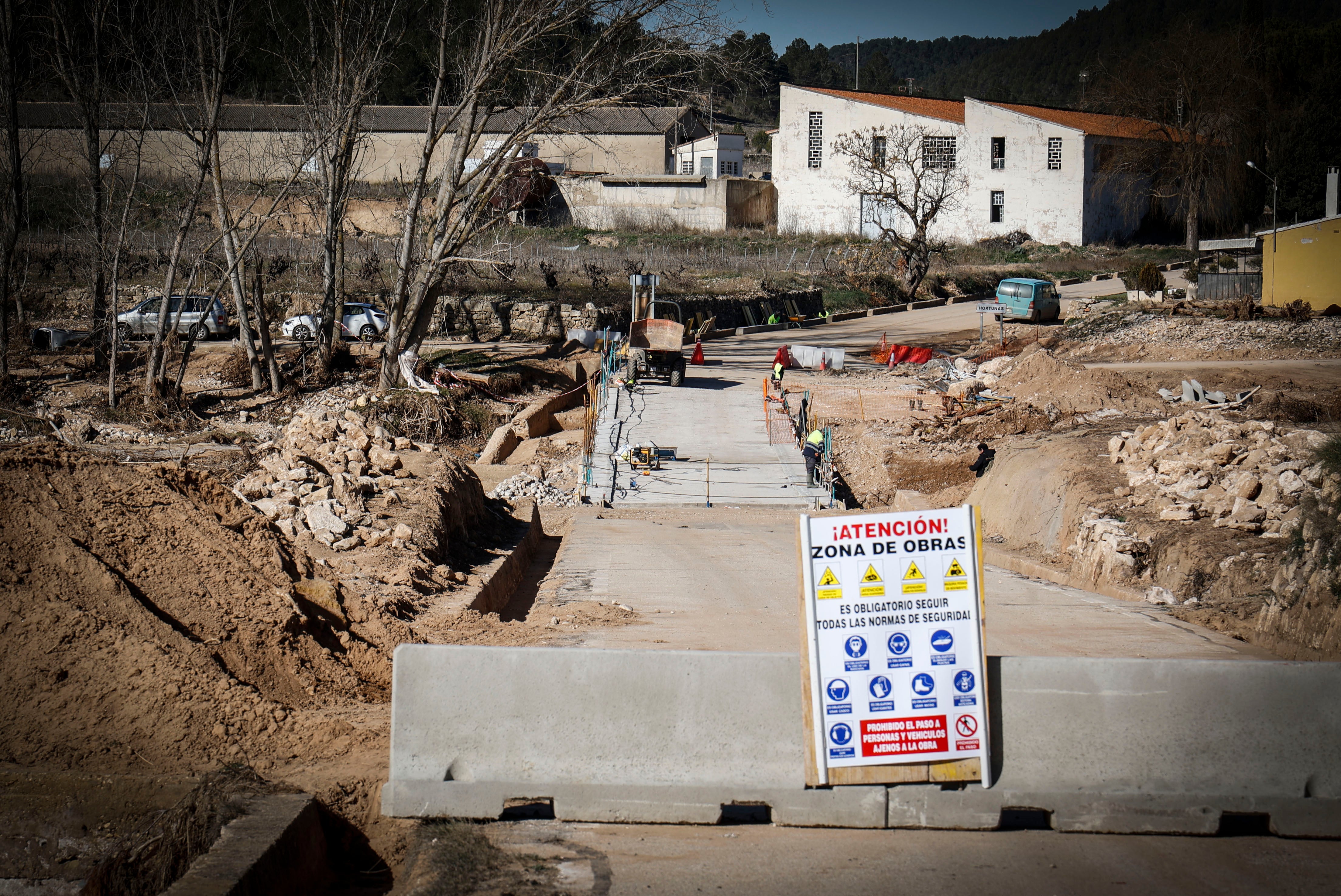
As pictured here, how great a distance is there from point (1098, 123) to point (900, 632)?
68.6 meters

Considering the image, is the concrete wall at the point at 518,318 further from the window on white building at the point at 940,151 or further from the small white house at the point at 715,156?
the small white house at the point at 715,156

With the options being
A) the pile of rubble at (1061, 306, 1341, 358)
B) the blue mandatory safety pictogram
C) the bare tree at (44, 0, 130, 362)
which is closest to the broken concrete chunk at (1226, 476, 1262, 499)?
the blue mandatory safety pictogram

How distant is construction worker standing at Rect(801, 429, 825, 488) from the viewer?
2041 cm

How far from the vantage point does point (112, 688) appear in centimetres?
697

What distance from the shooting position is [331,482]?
1288 cm

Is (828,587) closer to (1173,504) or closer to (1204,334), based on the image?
(1173,504)

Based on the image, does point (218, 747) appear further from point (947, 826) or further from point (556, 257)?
point (556, 257)

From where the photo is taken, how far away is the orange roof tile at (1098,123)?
6097cm

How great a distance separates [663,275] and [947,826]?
132 feet

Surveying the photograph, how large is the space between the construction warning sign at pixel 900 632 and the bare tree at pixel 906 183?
4599 cm

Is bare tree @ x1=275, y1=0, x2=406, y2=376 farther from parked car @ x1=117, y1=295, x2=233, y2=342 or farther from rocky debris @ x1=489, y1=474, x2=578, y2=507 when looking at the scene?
rocky debris @ x1=489, y1=474, x2=578, y2=507

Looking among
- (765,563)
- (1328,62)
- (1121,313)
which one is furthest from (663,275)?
(1328,62)

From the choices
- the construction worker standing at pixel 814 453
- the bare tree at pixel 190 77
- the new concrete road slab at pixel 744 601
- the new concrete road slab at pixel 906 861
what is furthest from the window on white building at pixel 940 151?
the new concrete road slab at pixel 906 861

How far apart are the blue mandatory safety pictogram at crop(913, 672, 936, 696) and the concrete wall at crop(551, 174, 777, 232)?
5740 cm
